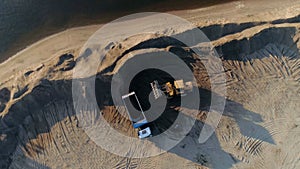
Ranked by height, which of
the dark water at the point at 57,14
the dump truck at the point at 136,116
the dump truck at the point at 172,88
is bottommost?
the dump truck at the point at 136,116

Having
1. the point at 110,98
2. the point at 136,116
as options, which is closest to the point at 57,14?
the point at 110,98

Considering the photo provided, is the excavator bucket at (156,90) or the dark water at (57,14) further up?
the dark water at (57,14)

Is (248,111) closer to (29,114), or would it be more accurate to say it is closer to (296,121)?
(296,121)

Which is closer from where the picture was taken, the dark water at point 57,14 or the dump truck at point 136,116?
the dump truck at point 136,116

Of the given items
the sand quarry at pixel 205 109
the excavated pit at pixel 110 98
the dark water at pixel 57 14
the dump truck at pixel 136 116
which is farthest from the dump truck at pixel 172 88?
the dark water at pixel 57 14

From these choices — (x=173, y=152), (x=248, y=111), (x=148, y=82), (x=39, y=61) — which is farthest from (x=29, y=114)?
(x=248, y=111)

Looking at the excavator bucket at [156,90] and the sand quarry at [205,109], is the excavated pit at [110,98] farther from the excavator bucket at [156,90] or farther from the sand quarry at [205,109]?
the excavator bucket at [156,90]
